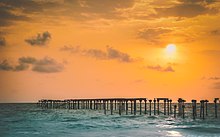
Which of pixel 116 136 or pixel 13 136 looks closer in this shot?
pixel 116 136

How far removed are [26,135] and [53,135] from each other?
9.65 ft

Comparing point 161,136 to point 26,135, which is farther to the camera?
point 26,135

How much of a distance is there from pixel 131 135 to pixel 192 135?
6.19 meters

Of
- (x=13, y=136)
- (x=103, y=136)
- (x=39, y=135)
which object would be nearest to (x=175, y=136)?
(x=103, y=136)

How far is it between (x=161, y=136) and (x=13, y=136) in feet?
50.9

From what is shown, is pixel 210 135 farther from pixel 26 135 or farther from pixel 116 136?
pixel 26 135

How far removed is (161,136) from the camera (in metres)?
37.2

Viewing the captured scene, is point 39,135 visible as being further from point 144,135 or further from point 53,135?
point 144,135

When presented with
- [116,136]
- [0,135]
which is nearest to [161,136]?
[116,136]

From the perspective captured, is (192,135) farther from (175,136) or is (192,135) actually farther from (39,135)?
(39,135)

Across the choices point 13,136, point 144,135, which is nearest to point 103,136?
point 144,135

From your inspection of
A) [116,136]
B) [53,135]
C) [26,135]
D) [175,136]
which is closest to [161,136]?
[175,136]

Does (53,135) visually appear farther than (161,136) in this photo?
Yes

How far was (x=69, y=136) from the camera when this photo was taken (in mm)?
38906
